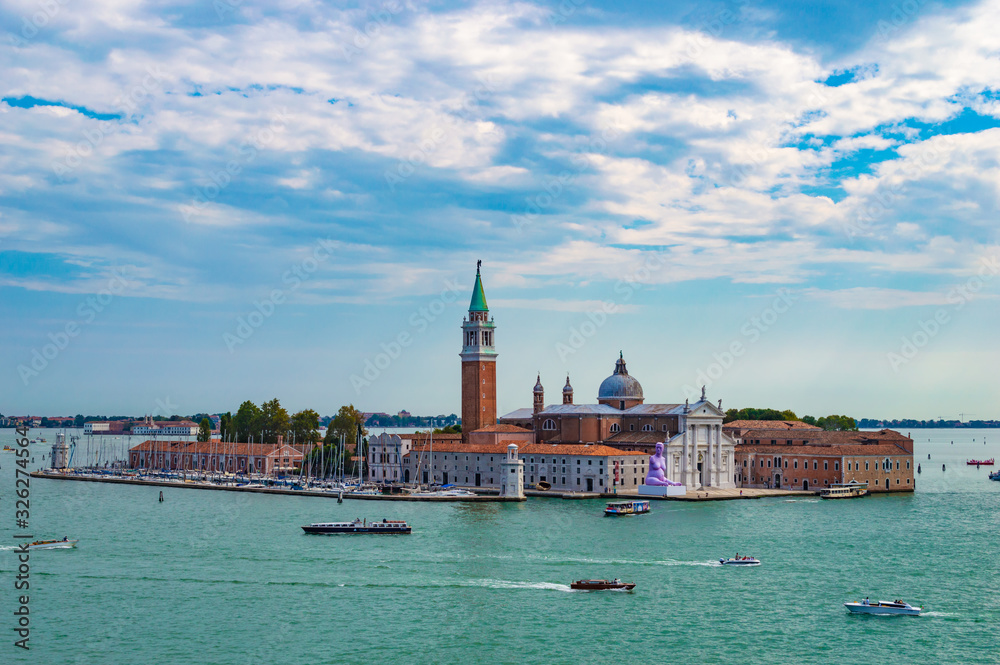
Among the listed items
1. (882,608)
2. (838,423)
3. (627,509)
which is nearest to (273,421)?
(627,509)

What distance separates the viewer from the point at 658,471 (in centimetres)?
6738

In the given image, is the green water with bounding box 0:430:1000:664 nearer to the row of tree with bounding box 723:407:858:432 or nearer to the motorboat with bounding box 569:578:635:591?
the motorboat with bounding box 569:578:635:591

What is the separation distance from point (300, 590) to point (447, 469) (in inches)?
1650

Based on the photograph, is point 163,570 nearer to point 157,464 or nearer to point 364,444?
point 364,444

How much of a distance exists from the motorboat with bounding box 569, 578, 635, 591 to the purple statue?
34011mm

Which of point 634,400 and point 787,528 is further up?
point 634,400

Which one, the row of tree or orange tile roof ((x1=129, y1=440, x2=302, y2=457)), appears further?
the row of tree

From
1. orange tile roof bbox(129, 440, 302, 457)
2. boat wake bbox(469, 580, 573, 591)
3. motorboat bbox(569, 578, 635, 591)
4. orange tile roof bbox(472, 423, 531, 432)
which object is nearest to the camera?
motorboat bbox(569, 578, 635, 591)

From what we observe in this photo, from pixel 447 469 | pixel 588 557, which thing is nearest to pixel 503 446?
pixel 447 469

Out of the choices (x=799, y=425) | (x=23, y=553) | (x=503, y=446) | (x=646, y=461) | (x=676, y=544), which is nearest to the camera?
(x=23, y=553)

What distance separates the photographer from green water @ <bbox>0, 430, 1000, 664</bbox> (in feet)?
88.0

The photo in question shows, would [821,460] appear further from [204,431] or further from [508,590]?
[204,431]

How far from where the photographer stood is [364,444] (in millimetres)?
91938

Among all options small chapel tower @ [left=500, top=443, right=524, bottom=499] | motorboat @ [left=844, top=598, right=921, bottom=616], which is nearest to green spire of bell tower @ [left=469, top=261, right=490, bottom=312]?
small chapel tower @ [left=500, top=443, right=524, bottom=499]
